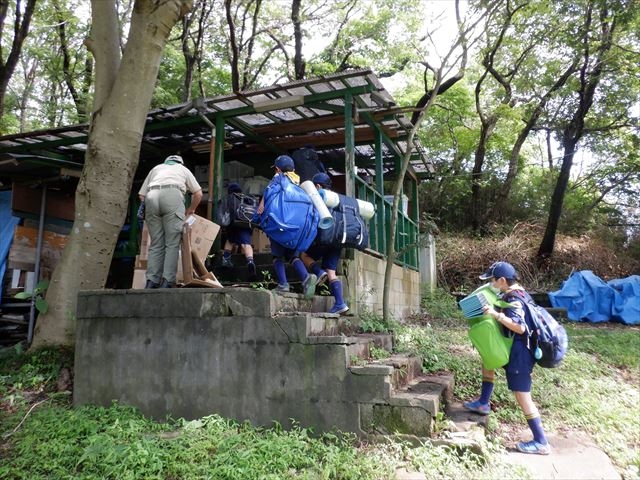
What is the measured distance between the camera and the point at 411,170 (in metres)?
10.9

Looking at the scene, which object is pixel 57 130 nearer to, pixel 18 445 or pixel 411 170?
pixel 18 445

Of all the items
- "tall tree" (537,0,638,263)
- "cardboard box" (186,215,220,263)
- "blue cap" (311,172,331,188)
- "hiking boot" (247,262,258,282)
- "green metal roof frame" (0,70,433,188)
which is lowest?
"hiking boot" (247,262,258,282)

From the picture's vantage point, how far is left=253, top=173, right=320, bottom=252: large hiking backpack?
5016mm

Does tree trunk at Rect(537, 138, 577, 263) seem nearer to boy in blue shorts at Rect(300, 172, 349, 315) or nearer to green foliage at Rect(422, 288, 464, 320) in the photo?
green foliage at Rect(422, 288, 464, 320)

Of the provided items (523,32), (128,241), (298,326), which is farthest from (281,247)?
(523,32)

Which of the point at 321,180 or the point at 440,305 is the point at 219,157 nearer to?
the point at 321,180

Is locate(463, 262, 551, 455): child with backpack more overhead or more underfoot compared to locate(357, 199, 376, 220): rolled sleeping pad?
more underfoot

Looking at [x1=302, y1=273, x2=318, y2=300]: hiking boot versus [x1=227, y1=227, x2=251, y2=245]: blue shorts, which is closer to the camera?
[x1=302, y1=273, x2=318, y2=300]: hiking boot

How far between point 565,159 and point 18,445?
13.8 meters

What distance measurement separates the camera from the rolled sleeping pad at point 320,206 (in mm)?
5160

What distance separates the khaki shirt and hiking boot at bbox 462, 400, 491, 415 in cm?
376

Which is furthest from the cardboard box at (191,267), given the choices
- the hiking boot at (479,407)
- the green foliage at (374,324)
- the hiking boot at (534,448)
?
the hiking boot at (534,448)

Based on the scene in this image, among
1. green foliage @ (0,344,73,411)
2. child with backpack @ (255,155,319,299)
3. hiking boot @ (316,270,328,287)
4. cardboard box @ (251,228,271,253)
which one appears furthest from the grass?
cardboard box @ (251,228,271,253)

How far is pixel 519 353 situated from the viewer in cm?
415
